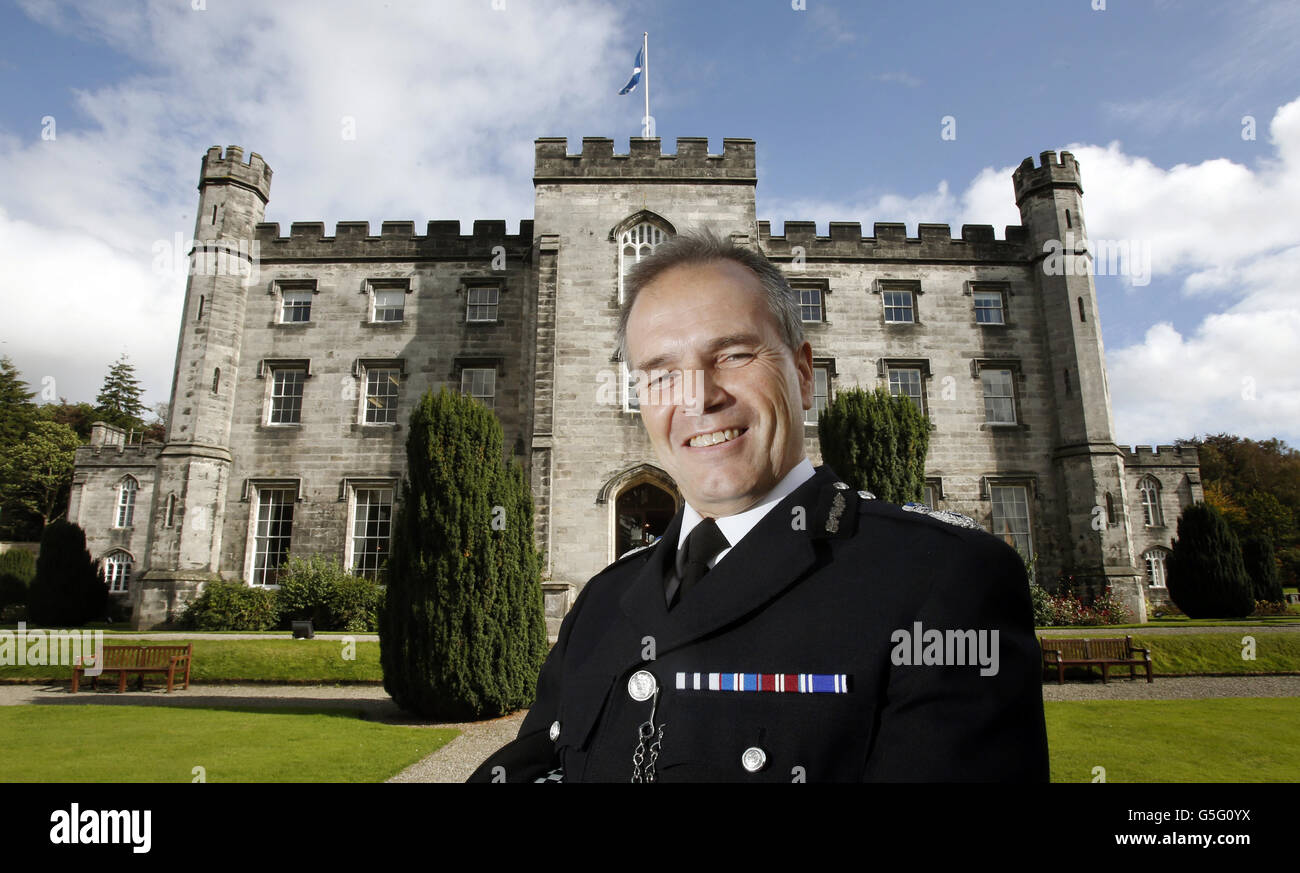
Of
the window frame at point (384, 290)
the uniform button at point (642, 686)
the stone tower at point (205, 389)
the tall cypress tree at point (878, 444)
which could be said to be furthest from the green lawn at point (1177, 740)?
the stone tower at point (205, 389)

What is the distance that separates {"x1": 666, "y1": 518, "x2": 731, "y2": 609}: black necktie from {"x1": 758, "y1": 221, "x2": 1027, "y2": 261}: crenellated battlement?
21.2 meters

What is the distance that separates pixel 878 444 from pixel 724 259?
12740 mm

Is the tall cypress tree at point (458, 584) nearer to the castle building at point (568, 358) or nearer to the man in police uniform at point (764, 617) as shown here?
the castle building at point (568, 358)

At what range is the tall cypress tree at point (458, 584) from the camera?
957 cm

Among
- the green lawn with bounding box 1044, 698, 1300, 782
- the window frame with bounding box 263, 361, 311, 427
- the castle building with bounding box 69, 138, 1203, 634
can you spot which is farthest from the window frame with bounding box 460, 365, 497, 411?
the green lawn with bounding box 1044, 698, 1300, 782

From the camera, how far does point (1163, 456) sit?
Result: 99.3 ft

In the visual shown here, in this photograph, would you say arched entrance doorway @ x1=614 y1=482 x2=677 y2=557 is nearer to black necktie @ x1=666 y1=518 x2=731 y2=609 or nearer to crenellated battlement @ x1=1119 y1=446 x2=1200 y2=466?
black necktie @ x1=666 y1=518 x2=731 y2=609

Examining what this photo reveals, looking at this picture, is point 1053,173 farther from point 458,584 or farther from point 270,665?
point 270,665

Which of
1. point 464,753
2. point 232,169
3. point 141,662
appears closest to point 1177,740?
point 464,753

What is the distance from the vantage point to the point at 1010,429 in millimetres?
20625

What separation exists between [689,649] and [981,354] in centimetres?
2248

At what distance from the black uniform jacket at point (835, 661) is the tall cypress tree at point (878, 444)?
40.2ft

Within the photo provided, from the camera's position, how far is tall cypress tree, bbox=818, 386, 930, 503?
13.4m
